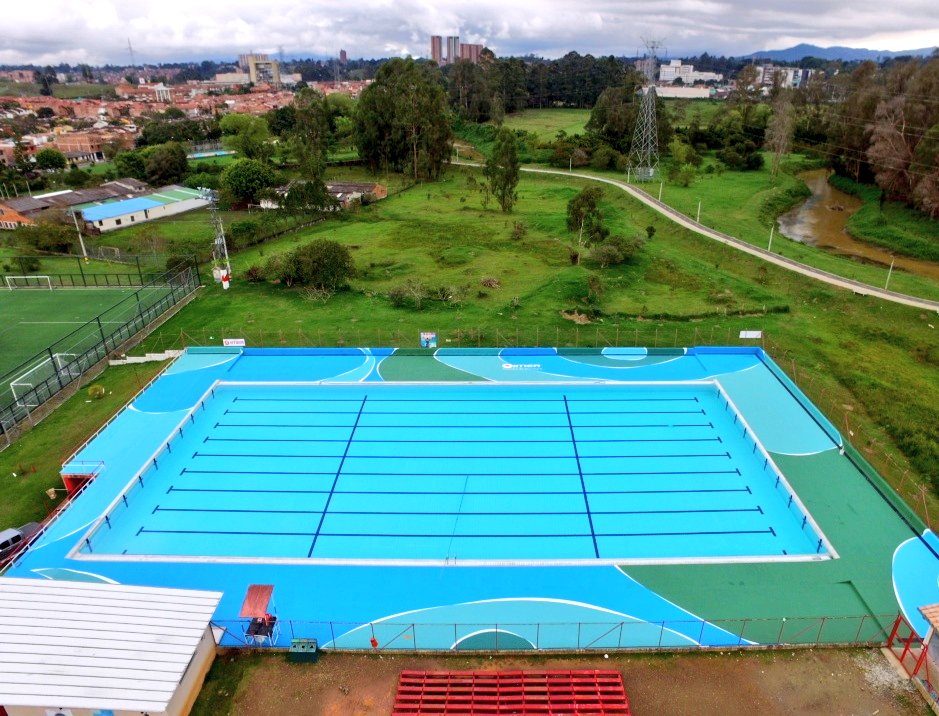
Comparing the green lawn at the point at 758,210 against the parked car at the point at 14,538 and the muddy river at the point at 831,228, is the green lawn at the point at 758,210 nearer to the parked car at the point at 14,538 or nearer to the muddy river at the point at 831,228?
the muddy river at the point at 831,228

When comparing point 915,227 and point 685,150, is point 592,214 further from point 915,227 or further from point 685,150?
point 685,150

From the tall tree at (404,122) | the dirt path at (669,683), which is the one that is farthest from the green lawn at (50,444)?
the tall tree at (404,122)

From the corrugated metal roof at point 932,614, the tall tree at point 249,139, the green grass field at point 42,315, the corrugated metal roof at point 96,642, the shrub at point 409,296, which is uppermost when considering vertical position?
the tall tree at point 249,139

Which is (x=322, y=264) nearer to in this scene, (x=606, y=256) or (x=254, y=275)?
(x=254, y=275)

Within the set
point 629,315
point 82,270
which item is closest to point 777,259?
point 629,315

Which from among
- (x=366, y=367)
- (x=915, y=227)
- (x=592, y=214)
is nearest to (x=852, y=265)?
(x=915, y=227)

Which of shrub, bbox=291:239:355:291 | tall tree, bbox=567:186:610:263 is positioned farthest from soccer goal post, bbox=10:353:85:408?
tall tree, bbox=567:186:610:263
